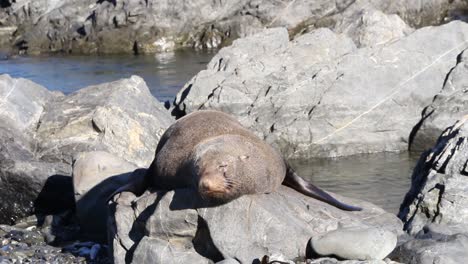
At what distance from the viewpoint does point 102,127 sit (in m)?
12.2

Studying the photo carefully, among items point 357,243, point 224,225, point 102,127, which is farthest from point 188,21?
point 357,243

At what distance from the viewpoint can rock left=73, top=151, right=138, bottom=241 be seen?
10109 millimetres

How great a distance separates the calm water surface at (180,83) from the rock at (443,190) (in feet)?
8.38

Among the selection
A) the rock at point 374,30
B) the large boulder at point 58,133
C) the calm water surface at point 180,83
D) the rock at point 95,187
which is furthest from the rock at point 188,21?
the rock at point 95,187

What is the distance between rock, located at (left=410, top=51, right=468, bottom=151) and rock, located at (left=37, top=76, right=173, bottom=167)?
15.1ft

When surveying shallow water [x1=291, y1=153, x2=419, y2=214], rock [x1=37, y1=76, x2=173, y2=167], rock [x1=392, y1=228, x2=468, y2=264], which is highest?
rock [x1=392, y1=228, x2=468, y2=264]

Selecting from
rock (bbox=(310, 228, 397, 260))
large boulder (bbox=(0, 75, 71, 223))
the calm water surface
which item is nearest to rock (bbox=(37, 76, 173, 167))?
large boulder (bbox=(0, 75, 71, 223))

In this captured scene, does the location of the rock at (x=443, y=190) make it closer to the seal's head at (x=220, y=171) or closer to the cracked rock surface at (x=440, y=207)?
the cracked rock surface at (x=440, y=207)

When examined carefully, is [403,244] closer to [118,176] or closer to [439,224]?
[439,224]

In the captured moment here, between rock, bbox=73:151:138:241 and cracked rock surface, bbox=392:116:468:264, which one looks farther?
rock, bbox=73:151:138:241

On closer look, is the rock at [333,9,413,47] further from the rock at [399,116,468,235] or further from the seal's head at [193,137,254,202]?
the seal's head at [193,137,254,202]

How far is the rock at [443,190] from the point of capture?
824cm

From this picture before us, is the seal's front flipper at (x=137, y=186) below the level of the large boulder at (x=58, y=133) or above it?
above

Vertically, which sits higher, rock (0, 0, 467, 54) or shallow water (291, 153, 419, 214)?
shallow water (291, 153, 419, 214)
